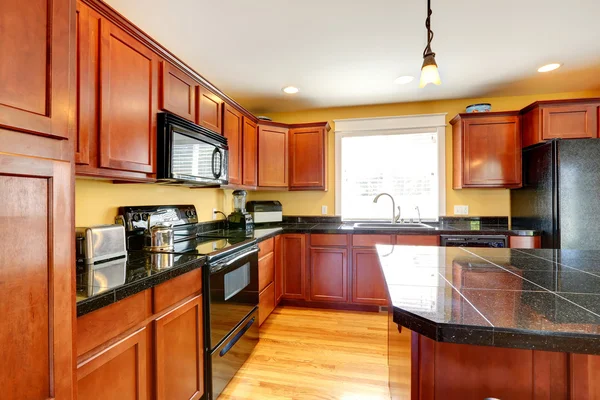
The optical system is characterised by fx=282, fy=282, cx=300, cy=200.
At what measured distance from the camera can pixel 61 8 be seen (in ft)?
2.38

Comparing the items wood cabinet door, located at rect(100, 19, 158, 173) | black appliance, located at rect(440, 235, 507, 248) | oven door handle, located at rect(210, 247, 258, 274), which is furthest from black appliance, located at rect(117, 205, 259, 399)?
black appliance, located at rect(440, 235, 507, 248)

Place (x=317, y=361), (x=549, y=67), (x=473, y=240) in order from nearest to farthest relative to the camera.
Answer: (x=317, y=361) < (x=549, y=67) < (x=473, y=240)

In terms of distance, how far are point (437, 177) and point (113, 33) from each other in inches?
127

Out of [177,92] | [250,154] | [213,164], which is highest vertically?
[177,92]

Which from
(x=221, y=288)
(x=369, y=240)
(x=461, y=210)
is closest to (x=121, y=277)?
(x=221, y=288)

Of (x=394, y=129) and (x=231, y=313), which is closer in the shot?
(x=231, y=313)

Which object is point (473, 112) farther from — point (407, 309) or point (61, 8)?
point (61, 8)

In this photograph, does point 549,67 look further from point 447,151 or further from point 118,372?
point 118,372

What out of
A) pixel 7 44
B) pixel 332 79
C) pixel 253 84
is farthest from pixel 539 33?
pixel 7 44

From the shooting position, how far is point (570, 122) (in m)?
2.63

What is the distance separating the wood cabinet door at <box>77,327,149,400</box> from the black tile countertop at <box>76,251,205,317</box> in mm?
188

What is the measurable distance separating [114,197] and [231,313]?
3.44ft

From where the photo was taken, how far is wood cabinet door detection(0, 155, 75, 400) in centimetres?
62

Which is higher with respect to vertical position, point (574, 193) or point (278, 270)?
point (574, 193)
